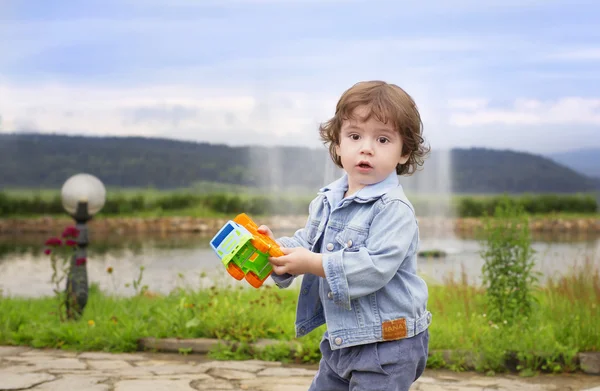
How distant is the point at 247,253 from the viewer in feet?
8.18

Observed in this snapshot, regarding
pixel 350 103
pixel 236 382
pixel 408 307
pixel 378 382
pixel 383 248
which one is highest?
pixel 350 103

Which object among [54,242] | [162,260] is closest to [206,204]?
[162,260]

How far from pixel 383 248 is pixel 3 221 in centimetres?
2307

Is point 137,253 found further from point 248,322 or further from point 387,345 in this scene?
point 387,345

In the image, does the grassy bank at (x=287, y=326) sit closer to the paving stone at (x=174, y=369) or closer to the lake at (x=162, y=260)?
the paving stone at (x=174, y=369)

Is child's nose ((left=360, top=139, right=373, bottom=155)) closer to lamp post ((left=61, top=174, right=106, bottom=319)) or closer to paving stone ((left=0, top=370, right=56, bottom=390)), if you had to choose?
paving stone ((left=0, top=370, right=56, bottom=390))

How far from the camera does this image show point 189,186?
30750mm

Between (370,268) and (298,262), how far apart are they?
25 cm

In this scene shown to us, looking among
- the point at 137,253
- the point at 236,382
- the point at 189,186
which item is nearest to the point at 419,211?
the point at 137,253

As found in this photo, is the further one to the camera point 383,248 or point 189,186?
point 189,186

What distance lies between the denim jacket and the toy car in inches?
6.9

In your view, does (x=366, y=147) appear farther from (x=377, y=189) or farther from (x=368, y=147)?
(x=377, y=189)

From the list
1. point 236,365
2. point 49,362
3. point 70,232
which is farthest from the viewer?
point 70,232

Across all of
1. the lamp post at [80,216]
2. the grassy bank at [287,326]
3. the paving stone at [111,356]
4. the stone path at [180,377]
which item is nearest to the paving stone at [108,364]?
the stone path at [180,377]
